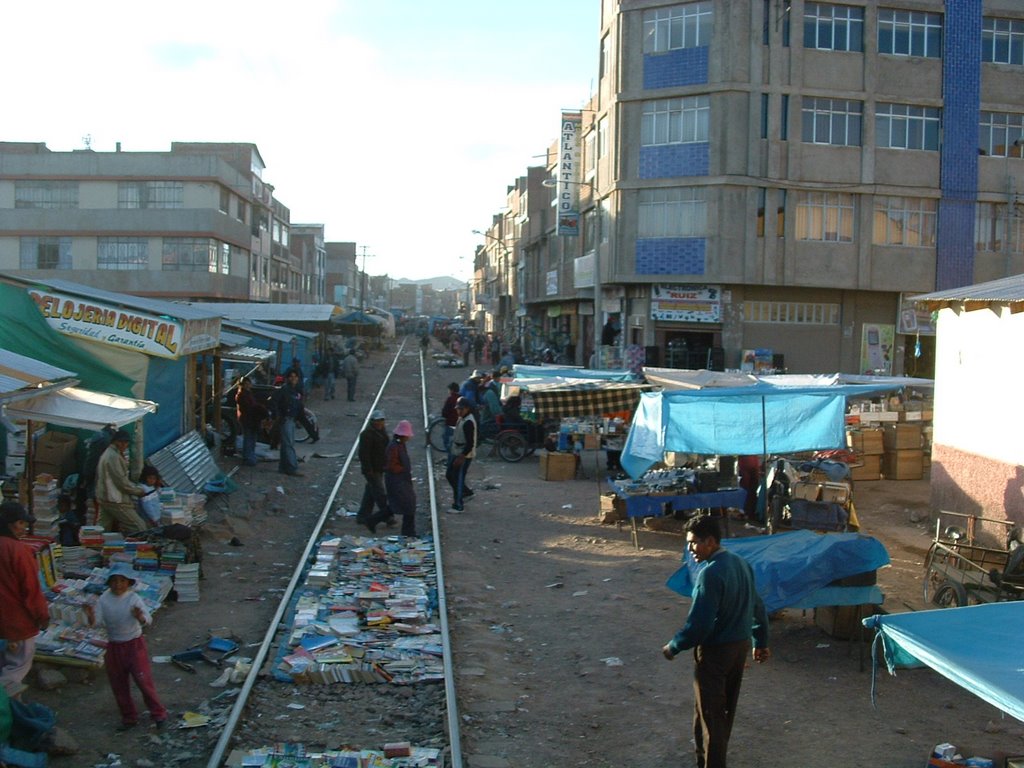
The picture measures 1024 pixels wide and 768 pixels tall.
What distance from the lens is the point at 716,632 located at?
243 inches

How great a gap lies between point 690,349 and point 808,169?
6.97m

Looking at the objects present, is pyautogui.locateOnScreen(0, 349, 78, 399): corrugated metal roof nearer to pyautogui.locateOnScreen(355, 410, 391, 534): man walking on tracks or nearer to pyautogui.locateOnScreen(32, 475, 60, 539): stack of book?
pyautogui.locateOnScreen(32, 475, 60, 539): stack of book

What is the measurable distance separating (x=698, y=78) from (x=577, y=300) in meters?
15.8

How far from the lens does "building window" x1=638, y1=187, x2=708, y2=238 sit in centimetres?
3381

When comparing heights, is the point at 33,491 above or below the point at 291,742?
above

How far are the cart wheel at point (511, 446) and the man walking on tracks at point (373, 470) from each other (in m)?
8.22

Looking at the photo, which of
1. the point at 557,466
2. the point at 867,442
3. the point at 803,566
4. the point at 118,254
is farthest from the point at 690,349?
the point at 118,254

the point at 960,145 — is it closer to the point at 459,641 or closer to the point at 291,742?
the point at 459,641

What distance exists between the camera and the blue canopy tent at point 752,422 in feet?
45.0

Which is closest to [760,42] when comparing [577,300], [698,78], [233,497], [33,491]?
[698,78]

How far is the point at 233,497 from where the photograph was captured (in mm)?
16328

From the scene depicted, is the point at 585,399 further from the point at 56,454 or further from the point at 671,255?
the point at 671,255

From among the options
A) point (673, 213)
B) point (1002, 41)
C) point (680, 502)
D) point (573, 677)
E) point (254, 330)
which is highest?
point (1002, 41)

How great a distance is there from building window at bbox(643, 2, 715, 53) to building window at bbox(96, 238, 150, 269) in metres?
29.1
